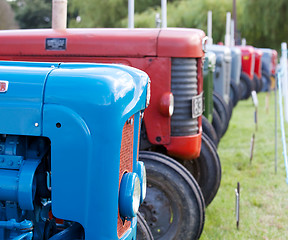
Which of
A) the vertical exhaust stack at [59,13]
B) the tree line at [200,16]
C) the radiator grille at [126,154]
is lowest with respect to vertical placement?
the radiator grille at [126,154]

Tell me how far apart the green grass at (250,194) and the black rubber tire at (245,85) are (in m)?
3.21

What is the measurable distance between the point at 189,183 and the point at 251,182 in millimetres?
2299

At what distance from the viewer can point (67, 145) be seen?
5.90ft

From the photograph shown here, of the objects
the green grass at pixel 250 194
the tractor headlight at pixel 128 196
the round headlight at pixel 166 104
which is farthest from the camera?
the green grass at pixel 250 194

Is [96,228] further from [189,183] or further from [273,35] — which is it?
[273,35]

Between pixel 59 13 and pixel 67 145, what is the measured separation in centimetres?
162

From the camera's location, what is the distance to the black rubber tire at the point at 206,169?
158 inches

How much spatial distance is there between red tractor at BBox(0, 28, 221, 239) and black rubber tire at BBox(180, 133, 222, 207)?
1.40ft

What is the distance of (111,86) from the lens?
181cm

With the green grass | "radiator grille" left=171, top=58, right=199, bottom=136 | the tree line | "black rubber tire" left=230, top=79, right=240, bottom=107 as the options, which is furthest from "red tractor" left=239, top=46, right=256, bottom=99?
the tree line

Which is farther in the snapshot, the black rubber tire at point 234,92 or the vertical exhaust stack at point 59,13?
the black rubber tire at point 234,92

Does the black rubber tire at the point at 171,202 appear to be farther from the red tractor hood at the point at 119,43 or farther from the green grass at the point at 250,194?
the red tractor hood at the point at 119,43

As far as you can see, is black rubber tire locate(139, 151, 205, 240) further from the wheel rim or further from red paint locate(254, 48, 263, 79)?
red paint locate(254, 48, 263, 79)

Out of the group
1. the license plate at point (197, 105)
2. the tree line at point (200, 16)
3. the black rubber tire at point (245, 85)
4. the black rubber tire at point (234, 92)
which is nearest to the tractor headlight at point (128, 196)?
the license plate at point (197, 105)
